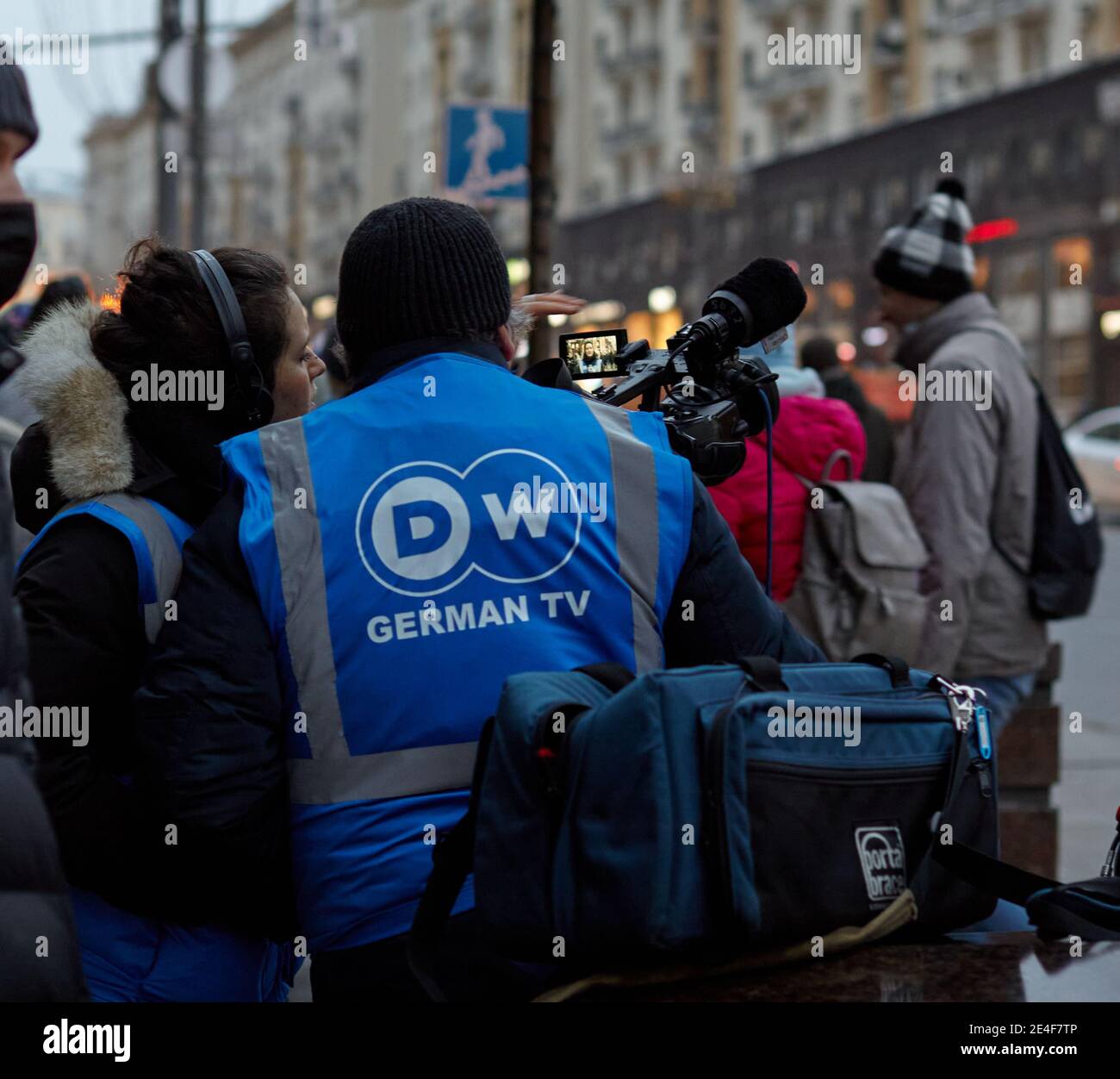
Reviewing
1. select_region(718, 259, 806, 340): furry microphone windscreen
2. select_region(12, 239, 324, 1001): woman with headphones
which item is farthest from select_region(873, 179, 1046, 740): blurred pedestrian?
select_region(12, 239, 324, 1001): woman with headphones

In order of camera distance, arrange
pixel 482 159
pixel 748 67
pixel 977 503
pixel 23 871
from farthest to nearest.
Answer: pixel 748 67 < pixel 482 159 < pixel 977 503 < pixel 23 871

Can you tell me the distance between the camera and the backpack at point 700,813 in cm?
188

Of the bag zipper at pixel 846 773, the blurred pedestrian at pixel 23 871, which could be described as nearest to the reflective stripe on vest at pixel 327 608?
the bag zipper at pixel 846 773

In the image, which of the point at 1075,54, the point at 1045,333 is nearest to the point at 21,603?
the point at 1075,54

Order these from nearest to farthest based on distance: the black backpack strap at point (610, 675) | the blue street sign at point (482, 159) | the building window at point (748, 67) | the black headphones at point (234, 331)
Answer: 1. the black backpack strap at point (610, 675)
2. the black headphones at point (234, 331)
3. the blue street sign at point (482, 159)
4. the building window at point (748, 67)

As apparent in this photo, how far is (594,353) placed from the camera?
9.25 ft

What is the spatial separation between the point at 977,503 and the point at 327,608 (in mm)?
2824

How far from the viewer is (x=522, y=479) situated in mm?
2244

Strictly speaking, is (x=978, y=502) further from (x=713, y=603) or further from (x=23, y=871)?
(x=23, y=871)

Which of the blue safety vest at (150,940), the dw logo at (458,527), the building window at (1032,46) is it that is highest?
the building window at (1032,46)

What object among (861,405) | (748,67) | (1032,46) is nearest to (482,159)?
(861,405)

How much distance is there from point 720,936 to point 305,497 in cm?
77

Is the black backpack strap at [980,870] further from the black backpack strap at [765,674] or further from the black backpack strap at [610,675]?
the black backpack strap at [610,675]

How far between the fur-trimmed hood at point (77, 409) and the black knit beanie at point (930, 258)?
2.94 meters
